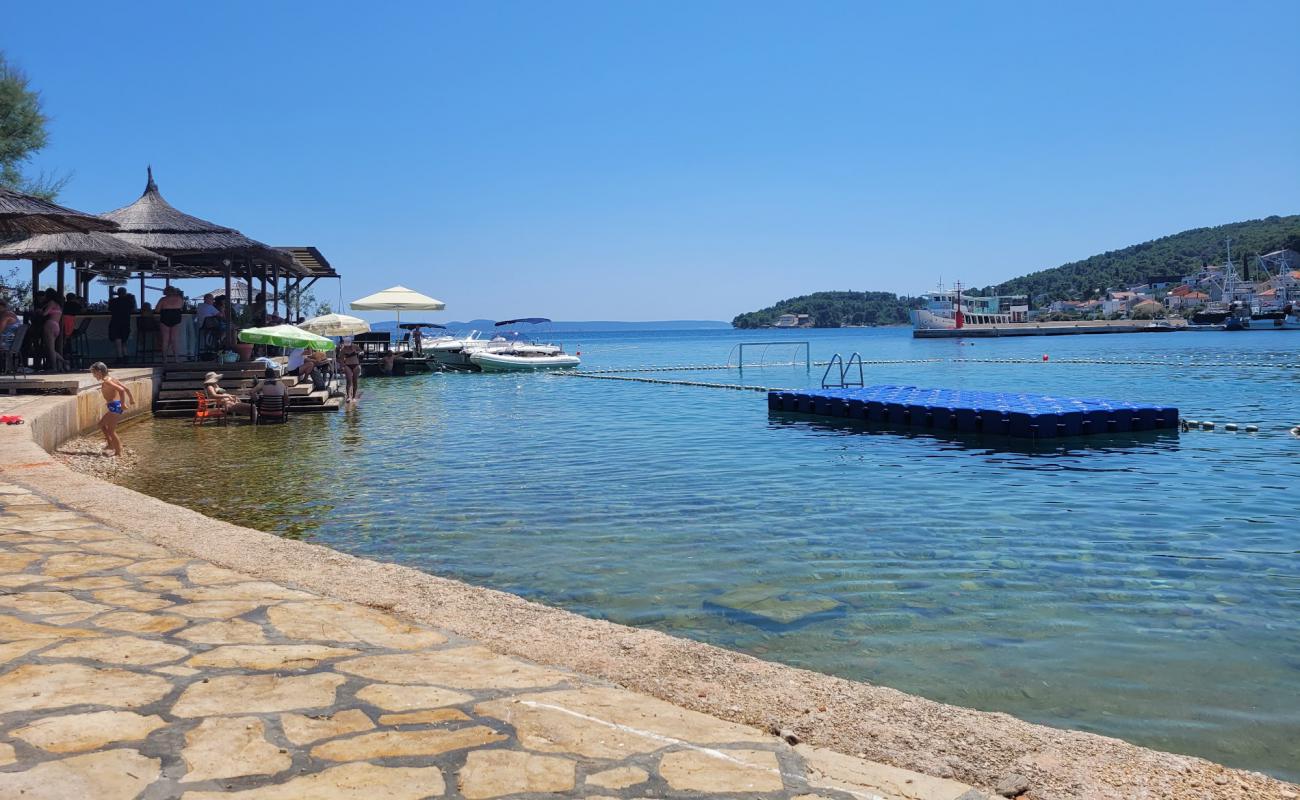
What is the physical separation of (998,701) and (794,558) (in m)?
3.19

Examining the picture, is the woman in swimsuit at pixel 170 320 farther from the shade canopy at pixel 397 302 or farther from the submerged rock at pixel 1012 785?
the submerged rock at pixel 1012 785

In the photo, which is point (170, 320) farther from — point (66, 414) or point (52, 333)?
point (66, 414)

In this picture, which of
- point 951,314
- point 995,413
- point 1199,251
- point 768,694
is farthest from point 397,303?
point 1199,251

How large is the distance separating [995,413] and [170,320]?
17.3 m

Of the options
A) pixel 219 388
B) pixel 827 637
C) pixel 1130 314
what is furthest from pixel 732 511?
pixel 1130 314

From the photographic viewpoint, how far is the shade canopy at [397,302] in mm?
35188

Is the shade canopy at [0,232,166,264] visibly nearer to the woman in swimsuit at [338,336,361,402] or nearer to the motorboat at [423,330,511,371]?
the woman in swimsuit at [338,336,361,402]

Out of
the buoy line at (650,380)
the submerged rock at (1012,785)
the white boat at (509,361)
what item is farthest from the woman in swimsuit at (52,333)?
the white boat at (509,361)

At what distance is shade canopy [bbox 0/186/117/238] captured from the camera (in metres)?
12.3

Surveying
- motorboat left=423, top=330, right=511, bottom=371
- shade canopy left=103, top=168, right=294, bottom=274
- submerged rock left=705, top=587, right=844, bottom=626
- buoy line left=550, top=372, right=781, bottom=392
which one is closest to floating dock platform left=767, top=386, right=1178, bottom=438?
buoy line left=550, top=372, right=781, bottom=392

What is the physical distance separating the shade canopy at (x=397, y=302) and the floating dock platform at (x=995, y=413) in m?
18.5

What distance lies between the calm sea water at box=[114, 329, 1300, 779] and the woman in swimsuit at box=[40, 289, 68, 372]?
2453 mm

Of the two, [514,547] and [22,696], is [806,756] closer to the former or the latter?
[22,696]

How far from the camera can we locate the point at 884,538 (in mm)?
8852
